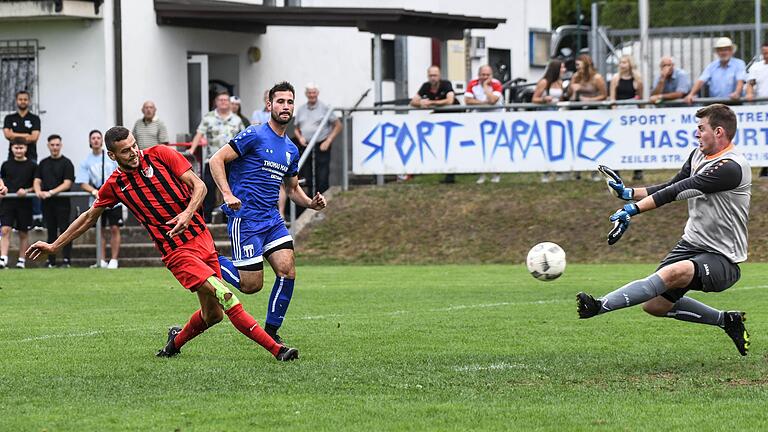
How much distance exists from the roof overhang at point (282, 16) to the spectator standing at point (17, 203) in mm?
4637

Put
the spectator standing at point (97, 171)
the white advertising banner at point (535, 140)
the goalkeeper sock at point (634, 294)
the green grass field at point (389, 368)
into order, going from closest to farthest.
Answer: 1. the green grass field at point (389, 368)
2. the goalkeeper sock at point (634, 294)
3. the spectator standing at point (97, 171)
4. the white advertising banner at point (535, 140)

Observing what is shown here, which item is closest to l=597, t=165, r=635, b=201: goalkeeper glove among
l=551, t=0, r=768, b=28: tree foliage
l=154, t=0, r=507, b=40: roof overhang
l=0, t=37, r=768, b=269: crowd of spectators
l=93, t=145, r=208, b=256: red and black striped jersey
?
l=93, t=145, r=208, b=256: red and black striped jersey

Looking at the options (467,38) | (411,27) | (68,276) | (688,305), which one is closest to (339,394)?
(688,305)

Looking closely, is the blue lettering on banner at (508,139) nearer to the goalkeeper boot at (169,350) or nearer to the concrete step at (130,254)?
the concrete step at (130,254)

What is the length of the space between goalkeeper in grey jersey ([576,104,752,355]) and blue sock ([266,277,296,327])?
102 inches

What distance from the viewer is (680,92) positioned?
898 inches

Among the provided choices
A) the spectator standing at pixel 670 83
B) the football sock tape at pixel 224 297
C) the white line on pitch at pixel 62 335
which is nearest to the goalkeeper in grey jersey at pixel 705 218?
the football sock tape at pixel 224 297

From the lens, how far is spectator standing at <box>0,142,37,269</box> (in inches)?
850

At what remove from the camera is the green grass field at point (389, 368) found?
7.48 m

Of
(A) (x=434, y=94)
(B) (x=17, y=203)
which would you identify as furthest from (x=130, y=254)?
(A) (x=434, y=94)

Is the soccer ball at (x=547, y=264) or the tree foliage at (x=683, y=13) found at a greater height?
the tree foliage at (x=683, y=13)

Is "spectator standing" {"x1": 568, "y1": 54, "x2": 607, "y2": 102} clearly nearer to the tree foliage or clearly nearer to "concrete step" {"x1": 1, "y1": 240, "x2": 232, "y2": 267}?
"concrete step" {"x1": 1, "y1": 240, "x2": 232, "y2": 267}

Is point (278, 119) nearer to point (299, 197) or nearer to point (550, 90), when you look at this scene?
point (299, 197)

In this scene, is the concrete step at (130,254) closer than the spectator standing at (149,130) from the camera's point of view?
Yes
